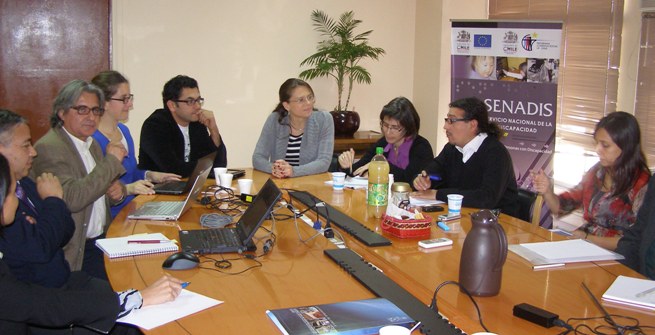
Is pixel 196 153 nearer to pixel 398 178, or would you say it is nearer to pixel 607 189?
pixel 398 178

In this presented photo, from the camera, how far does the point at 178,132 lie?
→ 12.6 feet

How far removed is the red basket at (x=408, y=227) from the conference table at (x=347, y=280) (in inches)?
1.1

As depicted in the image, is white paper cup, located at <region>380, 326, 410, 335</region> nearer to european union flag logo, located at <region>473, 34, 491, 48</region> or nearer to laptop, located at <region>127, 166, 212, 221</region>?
laptop, located at <region>127, 166, 212, 221</region>

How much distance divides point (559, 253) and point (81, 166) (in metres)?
2.09

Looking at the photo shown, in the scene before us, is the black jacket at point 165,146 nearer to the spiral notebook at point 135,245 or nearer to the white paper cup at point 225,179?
the white paper cup at point 225,179

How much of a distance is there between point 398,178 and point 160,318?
223 centimetres

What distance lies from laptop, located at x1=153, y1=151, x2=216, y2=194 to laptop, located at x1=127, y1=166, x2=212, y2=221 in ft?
0.17

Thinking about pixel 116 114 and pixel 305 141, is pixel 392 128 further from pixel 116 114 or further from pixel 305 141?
pixel 116 114

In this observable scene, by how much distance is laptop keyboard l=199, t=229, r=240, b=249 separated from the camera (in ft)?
7.07

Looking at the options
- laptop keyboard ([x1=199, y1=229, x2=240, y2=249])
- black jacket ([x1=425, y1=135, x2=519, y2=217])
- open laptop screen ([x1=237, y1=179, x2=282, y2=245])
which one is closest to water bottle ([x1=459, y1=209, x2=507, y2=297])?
open laptop screen ([x1=237, y1=179, x2=282, y2=245])

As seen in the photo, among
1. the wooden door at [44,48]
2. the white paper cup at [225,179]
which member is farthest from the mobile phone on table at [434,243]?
the wooden door at [44,48]

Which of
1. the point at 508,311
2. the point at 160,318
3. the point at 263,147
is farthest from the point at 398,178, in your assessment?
the point at 160,318

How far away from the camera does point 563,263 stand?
6.59 ft

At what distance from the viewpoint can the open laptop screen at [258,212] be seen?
2021 mm
